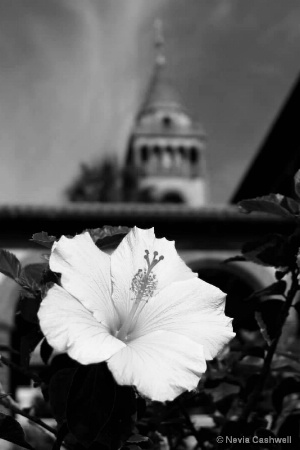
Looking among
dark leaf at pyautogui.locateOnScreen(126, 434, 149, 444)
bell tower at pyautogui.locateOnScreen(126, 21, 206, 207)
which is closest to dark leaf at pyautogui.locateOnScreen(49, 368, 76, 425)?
dark leaf at pyautogui.locateOnScreen(126, 434, 149, 444)

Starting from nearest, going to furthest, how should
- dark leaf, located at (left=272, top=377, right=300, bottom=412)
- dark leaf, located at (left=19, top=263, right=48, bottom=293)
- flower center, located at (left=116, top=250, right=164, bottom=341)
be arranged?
1. flower center, located at (left=116, top=250, right=164, bottom=341)
2. dark leaf, located at (left=19, top=263, right=48, bottom=293)
3. dark leaf, located at (left=272, top=377, right=300, bottom=412)

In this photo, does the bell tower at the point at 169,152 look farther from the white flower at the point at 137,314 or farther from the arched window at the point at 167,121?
the white flower at the point at 137,314

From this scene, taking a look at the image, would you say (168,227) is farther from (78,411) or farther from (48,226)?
(78,411)

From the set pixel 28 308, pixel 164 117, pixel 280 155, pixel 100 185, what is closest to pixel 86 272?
pixel 28 308

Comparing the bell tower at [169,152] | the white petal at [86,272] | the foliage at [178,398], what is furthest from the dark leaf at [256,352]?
the bell tower at [169,152]

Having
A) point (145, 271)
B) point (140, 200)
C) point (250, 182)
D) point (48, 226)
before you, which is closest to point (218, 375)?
point (145, 271)

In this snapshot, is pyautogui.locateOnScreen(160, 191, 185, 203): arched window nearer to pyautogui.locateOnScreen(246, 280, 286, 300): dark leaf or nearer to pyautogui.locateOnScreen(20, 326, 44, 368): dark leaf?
pyautogui.locateOnScreen(246, 280, 286, 300): dark leaf
